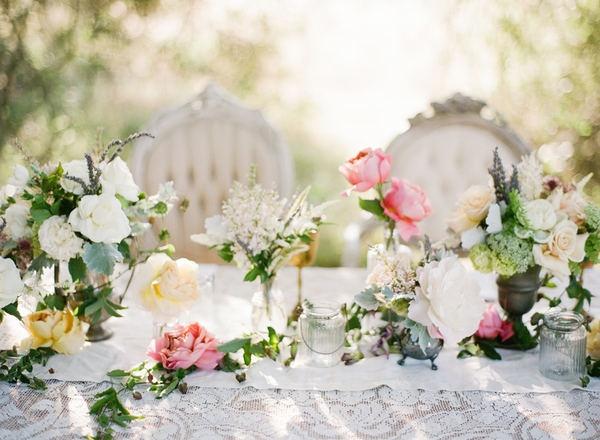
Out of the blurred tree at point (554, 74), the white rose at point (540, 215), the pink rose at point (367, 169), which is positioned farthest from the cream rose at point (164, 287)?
the blurred tree at point (554, 74)

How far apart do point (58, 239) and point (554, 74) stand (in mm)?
3003

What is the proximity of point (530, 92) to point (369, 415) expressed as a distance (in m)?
2.85

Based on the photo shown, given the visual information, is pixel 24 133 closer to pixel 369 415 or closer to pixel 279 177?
pixel 279 177

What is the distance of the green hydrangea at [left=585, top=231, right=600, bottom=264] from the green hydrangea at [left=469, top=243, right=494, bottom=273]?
0.20 m

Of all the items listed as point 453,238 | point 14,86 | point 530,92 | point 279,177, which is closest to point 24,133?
point 14,86

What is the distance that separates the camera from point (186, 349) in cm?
134

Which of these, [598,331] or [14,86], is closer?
[598,331]

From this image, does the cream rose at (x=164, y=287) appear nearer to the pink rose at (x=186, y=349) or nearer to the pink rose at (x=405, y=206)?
the pink rose at (x=186, y=349)

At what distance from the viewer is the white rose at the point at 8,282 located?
130 centimetres

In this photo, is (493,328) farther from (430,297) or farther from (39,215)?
(39,215)

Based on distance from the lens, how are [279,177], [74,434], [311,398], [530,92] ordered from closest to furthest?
1. [74,434]
2. [311,398]
3. [279,177]
4. [530,92]

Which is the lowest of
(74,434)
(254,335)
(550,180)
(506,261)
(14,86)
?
(74,434)

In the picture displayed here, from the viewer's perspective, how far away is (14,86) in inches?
145

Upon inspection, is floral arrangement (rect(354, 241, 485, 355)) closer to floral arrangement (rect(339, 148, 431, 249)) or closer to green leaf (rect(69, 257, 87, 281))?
floral arrangement (rect(339, 148, 431, 249))
